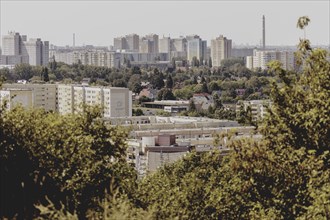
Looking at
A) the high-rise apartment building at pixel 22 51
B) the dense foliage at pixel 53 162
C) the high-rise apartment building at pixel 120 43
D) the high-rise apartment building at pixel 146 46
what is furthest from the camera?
the high-rise apartment building at pixel 120 43

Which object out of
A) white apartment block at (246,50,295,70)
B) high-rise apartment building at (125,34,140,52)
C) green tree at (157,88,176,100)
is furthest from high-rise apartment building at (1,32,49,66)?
green tree at (157,88,176,100)

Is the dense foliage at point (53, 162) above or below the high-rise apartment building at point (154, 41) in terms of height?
below

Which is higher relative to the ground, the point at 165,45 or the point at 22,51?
the point at 165,45

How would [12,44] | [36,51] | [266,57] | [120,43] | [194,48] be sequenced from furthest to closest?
[120,43]
[194,48]
[12,44]
[36,51]
[266,57]

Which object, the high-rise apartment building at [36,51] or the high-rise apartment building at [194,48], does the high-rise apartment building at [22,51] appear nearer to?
the high-rise apartment building at [36,51]

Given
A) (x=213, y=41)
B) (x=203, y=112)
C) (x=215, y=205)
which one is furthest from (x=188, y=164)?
(x=213, y=41)

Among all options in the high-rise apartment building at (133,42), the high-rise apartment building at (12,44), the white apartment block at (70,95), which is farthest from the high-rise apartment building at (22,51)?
the white apartment block at (70,95)

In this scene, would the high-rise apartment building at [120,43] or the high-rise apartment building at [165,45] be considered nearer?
the high-rise apartment building at [165,45]

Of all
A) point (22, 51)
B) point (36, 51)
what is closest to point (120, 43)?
point (22, 51)

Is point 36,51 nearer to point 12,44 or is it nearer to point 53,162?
point 12,44

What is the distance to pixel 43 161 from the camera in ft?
14.5

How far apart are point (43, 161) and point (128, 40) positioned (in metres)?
89.7

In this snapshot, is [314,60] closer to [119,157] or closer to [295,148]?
[295,148]

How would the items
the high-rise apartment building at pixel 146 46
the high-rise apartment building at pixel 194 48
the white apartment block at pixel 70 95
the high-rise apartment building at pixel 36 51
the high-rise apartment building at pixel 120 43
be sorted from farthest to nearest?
the high-rise apartment building at pixel 120 43 < the high-rise apartment building at pixel 146 46 < the high-rise apartment building at pixel 194 48 < the high-rise apartment building at pixel 36 51 < the white apartment block at pixel 70 95
